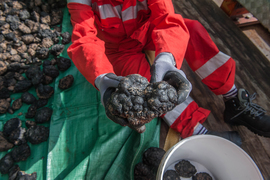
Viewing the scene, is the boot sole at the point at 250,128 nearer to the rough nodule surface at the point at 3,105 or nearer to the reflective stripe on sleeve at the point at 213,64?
the reflective stripe on sleeve at the point at 213,64

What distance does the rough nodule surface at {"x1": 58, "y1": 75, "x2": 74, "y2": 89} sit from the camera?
1479mm

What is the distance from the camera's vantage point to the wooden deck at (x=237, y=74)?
1273mm

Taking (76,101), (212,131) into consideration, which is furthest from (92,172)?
(212,131)

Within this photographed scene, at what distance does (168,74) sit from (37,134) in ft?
3.82

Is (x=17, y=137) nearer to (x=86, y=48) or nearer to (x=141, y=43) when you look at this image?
(x=86, y=48)

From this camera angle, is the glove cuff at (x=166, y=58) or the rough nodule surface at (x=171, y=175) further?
the rough nodule surface at (x=171, y=175)

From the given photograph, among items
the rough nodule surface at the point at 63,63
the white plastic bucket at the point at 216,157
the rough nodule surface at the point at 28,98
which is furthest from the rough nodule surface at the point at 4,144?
the white plastic bucket at the point at 216,157

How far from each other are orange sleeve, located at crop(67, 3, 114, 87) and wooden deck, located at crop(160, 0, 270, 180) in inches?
30.7

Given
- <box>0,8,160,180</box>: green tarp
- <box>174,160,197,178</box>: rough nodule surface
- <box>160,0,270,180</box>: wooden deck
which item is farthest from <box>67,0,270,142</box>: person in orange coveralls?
<box>0,8,160,180</box>: green tarp

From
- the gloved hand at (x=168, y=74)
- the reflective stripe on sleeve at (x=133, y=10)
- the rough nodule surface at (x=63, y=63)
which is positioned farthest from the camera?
the rough nodule surface at (x=63, y=63)

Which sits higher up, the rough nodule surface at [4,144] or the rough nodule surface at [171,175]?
the rough nodule surface at [171,175]

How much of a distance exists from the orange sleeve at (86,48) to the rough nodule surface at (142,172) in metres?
0.69

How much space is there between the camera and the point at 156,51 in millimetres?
979

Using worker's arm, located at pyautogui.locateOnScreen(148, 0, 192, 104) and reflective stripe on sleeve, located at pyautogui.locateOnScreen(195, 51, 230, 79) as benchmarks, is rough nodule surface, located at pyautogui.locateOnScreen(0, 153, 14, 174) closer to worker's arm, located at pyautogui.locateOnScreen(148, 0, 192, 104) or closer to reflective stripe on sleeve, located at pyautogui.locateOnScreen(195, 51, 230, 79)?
worker's arm, located at pyautogui.locateOnScreen(148, 0, 192, 104)
